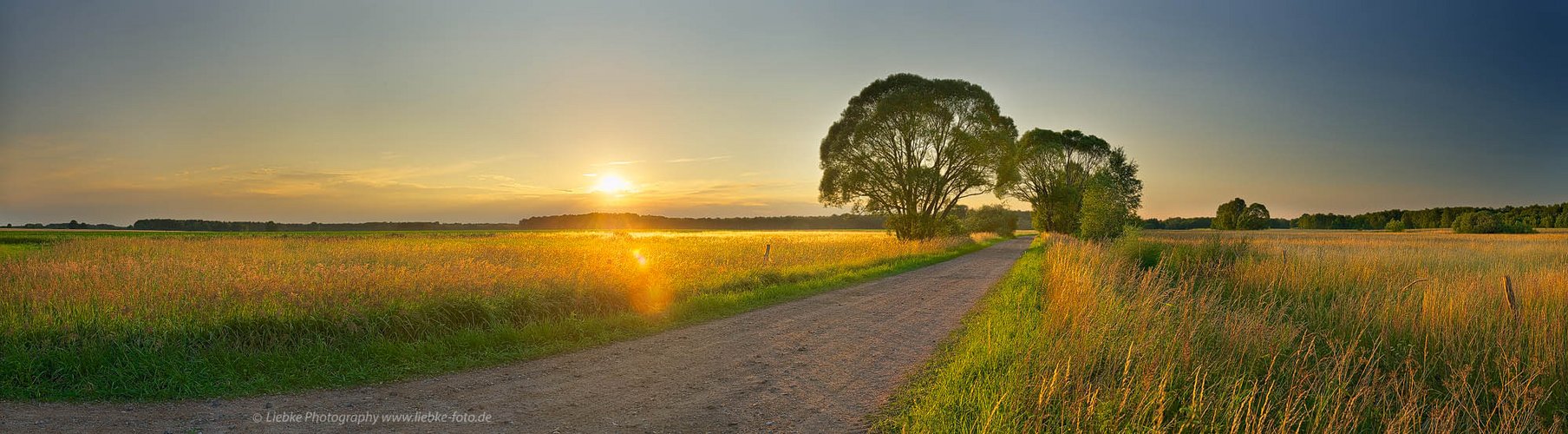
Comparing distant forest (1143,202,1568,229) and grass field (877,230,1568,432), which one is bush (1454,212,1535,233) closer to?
distant forest (1143,202,1568,229)

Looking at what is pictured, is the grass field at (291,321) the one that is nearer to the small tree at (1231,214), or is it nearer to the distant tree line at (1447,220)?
the distant tree line at (1447,220)

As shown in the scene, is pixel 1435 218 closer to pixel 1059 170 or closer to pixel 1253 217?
pixel 1253 217

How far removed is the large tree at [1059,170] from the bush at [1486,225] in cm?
3132

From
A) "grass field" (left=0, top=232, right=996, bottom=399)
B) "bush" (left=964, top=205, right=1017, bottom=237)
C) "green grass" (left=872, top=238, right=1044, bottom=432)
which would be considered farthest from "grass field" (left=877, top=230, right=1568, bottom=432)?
"bush" (left=964, top=205, right=1017, bottom=237)

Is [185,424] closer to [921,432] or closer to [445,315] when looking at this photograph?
[445,315]

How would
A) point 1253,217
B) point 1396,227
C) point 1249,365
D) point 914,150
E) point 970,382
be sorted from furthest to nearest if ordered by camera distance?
1. point 1253,217
2. point 1396,227
3. point 914,150
4. point 1249,365
5. point 970,382

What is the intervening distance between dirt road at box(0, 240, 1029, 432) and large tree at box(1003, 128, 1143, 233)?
4849 centimetres

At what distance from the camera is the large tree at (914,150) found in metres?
34.8

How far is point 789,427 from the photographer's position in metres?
5.20

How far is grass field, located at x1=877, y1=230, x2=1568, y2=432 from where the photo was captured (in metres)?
4.92

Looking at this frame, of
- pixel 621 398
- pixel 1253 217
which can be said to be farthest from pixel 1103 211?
pixel 1253 217

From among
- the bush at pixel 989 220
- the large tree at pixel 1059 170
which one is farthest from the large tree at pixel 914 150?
the bush at pixel 989 220

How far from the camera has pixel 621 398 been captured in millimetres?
6105

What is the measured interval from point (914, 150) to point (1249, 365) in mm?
29204
